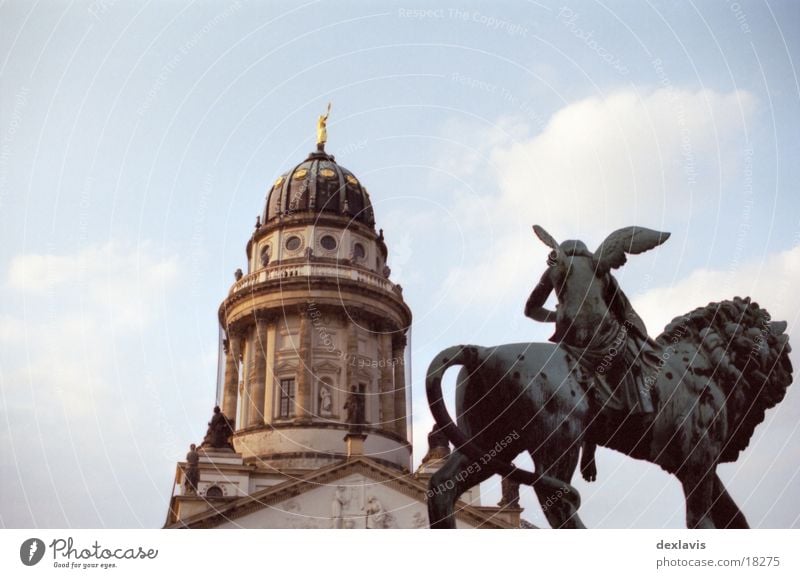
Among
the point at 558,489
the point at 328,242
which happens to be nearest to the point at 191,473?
the point at 328,242

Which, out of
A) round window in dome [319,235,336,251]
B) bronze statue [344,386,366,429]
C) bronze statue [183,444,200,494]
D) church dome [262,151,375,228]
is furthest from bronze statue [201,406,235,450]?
church dome [262,151,375,228]

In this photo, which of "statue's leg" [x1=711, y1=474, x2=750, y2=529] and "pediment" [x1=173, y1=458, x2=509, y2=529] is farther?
"pediment" [x1=173, y1=458, x2=509, y2=529]

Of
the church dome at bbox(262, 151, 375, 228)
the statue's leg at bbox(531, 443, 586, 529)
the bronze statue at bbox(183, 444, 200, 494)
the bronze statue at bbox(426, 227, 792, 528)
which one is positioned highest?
the church dome at bbox(262, 151, 375, 228)

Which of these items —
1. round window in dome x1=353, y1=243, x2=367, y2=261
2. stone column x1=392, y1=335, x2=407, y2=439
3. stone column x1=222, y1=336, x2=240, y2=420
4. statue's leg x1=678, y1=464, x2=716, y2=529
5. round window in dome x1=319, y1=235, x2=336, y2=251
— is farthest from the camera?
round window in dome x1=353, y1=243, x2=367, y2=261

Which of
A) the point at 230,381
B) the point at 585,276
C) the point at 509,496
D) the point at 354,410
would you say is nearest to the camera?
the point at 585,276

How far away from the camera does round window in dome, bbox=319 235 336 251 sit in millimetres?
61562

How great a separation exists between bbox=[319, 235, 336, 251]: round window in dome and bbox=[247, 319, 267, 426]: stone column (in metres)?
6.93

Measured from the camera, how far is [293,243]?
61.9 meters

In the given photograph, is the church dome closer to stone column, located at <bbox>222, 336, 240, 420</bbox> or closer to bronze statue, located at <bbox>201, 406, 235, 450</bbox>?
stone column, located at <bbox>222, 336, 240, 420</bbox>

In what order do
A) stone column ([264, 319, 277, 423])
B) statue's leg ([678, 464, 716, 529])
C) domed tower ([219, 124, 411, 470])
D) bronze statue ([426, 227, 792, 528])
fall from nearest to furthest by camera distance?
bronze statue ([426, 227, 792, 528]), statue's leg ([678, 464, 716, 529]), domed tower ([219, 124, 411, 470]), stone column ([264, 319, 277, 423])

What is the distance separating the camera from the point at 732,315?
11.5 meters

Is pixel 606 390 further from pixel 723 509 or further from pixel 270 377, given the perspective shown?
pixel 270 377

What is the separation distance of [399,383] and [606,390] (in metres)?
49.7
